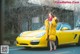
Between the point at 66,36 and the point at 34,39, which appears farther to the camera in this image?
the point at 66,36

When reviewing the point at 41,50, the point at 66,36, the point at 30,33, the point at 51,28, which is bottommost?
the point at 41,50

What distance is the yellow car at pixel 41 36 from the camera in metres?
6.71

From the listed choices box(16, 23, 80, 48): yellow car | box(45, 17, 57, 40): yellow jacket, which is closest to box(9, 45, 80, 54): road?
box(16, 23, 80, 48): yellow car

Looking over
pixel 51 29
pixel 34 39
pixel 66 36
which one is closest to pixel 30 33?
pixel 34 39

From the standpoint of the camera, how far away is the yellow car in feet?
22.0

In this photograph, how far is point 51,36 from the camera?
672 centimetres

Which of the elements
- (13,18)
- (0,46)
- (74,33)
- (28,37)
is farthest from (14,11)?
(0,46)

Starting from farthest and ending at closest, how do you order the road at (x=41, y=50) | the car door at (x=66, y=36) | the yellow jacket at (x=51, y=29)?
the car door at (x=66, y=36), the yellow jacket at (x=51, y=29), the road at (x=41, y=50)

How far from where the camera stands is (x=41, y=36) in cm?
682

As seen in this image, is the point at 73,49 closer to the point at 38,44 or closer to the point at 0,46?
the point at 38,44

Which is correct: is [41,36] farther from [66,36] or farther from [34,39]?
[66,36]

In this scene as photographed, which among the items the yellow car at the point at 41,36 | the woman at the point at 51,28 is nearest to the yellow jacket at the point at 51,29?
the woman at the point at 51,28

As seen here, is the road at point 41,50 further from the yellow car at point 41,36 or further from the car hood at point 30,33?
the car hood at point 30,33

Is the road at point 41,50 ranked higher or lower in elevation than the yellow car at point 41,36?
lower
